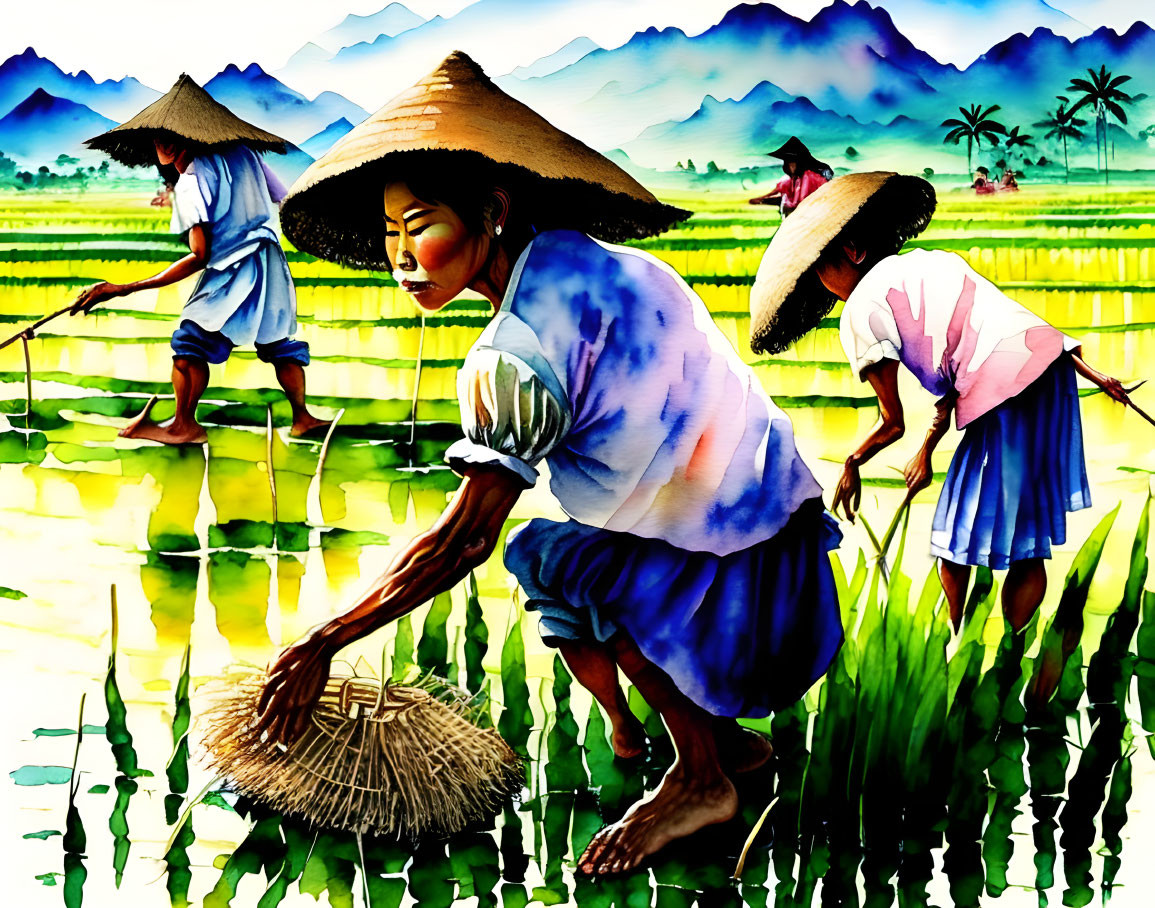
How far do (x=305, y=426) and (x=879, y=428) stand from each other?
3.53 metres

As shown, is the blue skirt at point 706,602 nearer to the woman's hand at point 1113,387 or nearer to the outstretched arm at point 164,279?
the woman's hand at point 1113,387

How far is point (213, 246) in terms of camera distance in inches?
247

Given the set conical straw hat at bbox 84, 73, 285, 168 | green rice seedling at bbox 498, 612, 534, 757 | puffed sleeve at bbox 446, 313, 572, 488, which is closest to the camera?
puffed sleeve at bbox 446, 313, 572, 488

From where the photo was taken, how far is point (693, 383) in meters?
2.88

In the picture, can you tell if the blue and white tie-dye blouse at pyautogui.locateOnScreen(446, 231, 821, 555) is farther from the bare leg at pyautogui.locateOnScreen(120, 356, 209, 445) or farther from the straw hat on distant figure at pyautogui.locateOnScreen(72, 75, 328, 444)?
the bare leg at pyautogui.locateOnScreen(120, 356, 209, 445)

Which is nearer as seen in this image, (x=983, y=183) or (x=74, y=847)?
(x=74, y=847)

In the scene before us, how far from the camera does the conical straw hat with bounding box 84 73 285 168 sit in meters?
6.02

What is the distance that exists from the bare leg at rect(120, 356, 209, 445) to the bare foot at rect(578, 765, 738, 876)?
3.91 m

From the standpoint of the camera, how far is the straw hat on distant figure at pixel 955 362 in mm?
Result: 3783

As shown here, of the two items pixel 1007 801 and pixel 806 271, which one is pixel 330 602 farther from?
pixel 1007 801

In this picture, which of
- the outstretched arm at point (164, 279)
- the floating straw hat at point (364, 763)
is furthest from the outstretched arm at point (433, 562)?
the outstretched arm at point (164, 279)

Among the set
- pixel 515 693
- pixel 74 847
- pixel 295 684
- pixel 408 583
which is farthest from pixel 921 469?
pixel 74 847

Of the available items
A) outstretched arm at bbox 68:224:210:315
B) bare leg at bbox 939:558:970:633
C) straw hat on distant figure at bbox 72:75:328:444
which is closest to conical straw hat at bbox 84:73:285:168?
straw hat on distant figure at bbox 72:75:328:444

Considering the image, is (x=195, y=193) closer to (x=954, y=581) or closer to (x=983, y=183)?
(x=954, y=581)
